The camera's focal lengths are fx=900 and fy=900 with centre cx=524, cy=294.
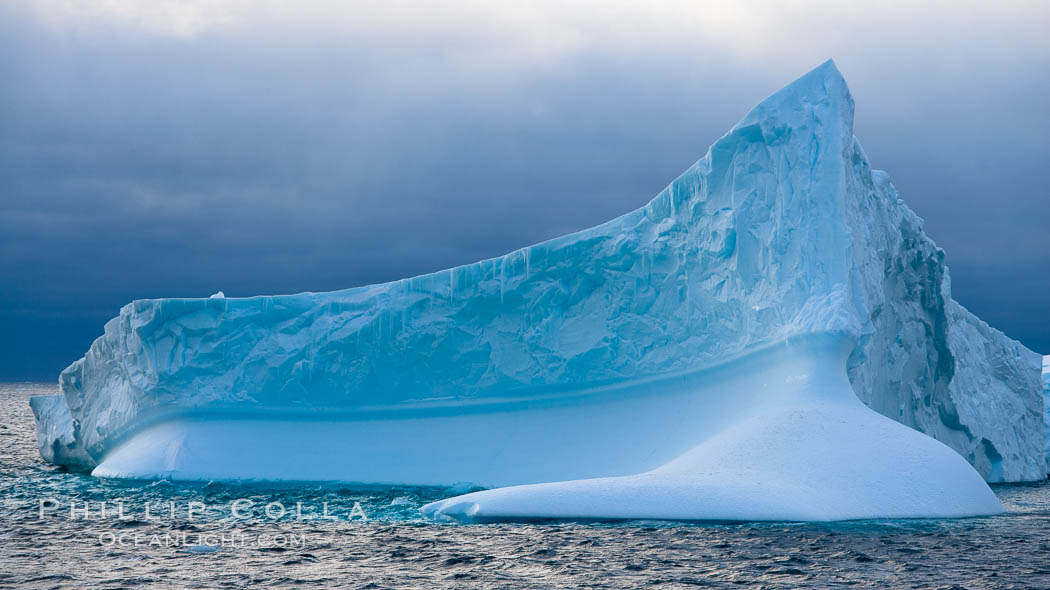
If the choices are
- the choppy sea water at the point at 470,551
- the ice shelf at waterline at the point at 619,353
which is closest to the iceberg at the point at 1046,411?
the ice shelf at waterline at the point at 619,353

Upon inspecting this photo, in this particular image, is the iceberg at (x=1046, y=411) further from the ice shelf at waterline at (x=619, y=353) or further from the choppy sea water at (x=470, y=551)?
the choppy sea water at (x=470, y=551)

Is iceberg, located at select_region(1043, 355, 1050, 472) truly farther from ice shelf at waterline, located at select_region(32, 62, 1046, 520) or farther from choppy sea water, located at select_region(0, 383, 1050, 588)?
choppy sea water, located at select_region(0, 383, 1050, 588)

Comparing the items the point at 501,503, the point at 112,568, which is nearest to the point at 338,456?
the point at 501,503

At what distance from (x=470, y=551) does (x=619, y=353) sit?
5.02 metres

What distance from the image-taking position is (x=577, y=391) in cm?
1122

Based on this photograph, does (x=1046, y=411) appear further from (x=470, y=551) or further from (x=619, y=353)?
(x=470, y=551)

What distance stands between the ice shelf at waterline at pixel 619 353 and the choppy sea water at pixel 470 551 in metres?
1.54

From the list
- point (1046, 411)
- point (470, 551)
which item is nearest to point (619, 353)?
point (470, 551)

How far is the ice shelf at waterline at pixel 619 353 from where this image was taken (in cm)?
971

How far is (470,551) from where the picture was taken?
6.37 metres

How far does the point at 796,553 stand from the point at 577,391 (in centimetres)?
523

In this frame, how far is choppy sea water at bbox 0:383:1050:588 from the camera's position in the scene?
550 centimetres

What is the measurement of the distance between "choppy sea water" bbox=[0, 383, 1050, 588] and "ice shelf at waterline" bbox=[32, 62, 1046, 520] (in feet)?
5.04

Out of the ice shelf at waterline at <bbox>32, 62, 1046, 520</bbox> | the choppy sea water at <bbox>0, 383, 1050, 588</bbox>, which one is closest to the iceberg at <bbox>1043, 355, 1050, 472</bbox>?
the ice shelf at waterline at <bbox>32, 62, 1046, 520</bbox>
